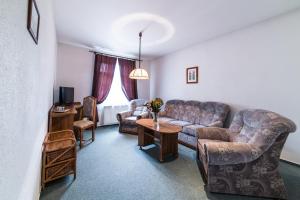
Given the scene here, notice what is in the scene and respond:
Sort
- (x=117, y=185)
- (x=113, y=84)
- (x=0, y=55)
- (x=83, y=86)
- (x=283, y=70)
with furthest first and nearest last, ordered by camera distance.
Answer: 1. (x=113, y=84)
2. (x=83, y=86)
3. (x=283, y=70)
4. (x=117, y=185)
5. (x=0, y=55)

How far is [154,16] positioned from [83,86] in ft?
9.91

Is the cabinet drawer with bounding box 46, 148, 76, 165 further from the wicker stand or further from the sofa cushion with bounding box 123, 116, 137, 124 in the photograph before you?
the sofa cushion with bounding box 123, 116, 137, 124

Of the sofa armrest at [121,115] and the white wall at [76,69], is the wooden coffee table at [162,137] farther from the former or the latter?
the white wall at [76,69]

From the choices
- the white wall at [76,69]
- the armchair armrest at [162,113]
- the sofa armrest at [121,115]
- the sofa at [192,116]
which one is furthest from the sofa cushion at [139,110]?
the white wall at [76,69]

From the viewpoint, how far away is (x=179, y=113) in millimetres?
4148

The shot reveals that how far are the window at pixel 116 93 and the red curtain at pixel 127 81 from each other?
0.42 feet

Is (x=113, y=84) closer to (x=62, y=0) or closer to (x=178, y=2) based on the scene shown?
(x=62, y=0)

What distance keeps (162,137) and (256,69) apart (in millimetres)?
2324

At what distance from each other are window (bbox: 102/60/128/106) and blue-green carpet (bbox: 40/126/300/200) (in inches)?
86.0

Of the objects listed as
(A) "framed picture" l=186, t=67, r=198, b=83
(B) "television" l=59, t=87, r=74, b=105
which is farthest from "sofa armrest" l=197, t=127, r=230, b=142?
(B) "television" l=59, t=87, r=74, b=105

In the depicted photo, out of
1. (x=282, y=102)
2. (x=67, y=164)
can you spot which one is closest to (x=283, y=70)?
(x=282, y=102)

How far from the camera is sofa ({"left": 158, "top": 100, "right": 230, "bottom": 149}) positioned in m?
3.19

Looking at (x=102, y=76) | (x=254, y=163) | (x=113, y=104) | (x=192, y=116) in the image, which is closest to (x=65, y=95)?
(x=102, y=76)

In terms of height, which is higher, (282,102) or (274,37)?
(274,37)
